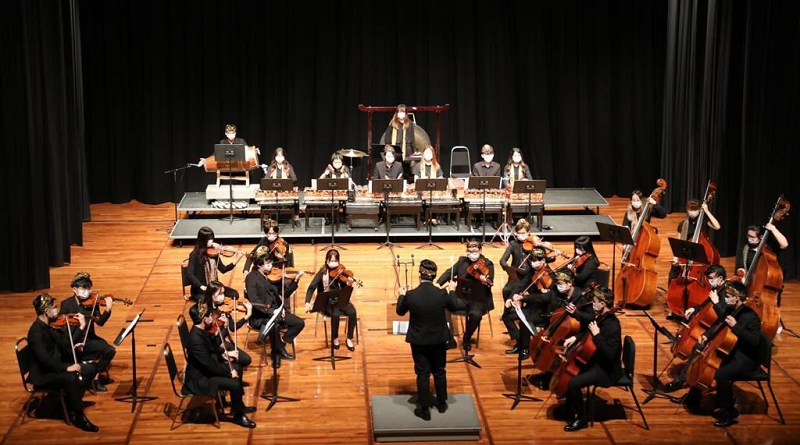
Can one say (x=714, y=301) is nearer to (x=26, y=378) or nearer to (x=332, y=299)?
(x=332, y=299)

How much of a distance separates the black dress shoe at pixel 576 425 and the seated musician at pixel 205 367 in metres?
2.72

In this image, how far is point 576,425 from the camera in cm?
851

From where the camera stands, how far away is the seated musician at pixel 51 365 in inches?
328

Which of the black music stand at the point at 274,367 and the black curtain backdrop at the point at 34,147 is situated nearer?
the black music stand at the point at 274,367

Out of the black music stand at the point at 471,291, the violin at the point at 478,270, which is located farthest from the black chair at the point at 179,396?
the violin at the point at 478,270

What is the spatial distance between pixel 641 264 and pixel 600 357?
3.16 meters

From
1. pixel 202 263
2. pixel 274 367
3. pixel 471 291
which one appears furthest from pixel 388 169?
pixel 274 367

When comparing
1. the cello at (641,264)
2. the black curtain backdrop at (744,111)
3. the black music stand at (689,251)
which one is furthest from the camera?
the black curtain backdrop at (744,111)

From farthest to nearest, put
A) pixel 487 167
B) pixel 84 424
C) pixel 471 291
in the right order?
pixel 487 167
pixel 471 291
pixel 84 424

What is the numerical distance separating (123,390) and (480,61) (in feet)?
35.1

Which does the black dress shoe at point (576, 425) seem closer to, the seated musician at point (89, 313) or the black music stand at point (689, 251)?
the black music stand at point (689, 251)

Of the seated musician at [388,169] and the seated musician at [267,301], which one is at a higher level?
the seated musician at [388,169]

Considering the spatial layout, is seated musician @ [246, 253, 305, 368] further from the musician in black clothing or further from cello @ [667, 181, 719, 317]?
cello @ [667, 181, 719, 317]

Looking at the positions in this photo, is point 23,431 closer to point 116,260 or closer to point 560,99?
point 116,260
